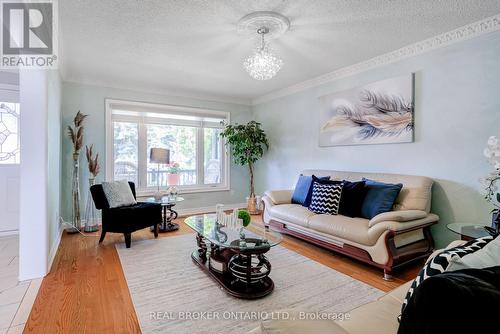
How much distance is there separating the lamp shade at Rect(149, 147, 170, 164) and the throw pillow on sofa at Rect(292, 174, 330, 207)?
90.4 inches

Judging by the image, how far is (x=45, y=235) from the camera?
8.22 ft

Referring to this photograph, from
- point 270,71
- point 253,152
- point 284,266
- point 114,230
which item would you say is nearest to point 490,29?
point 270,71

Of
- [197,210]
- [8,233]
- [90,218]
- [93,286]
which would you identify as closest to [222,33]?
[93,286]

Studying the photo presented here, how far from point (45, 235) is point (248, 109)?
4.52m

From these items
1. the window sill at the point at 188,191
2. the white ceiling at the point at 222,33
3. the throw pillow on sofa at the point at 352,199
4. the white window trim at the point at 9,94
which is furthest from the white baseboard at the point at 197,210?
the throw pillow on sofa at the point at 352,199

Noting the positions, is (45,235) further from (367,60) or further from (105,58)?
(367,60)

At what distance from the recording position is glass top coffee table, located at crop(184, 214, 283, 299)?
2158 mm

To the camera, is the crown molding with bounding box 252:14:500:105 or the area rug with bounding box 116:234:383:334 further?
the crown molding with bounding box 252:14:500:105

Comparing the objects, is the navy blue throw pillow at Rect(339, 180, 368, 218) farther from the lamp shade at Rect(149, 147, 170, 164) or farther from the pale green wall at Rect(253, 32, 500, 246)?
the lamp shade at Rect(149, 147, 170, 164)

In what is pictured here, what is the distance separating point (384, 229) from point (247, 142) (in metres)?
3.19

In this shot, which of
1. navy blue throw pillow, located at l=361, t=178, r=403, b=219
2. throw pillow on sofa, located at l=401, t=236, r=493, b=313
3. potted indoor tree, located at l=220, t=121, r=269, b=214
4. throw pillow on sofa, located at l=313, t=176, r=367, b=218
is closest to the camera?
throw pillow on sofa, located at l=401, t=236, r=493, b=313

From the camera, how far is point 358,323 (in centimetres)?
111

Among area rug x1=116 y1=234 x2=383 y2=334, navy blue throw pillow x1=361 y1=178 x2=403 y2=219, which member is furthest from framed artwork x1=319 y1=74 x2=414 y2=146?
area rug x1=116 y1=234 x2=383 y2=334

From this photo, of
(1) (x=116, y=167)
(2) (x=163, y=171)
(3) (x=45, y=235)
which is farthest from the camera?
(2) (x=163, y=171)
